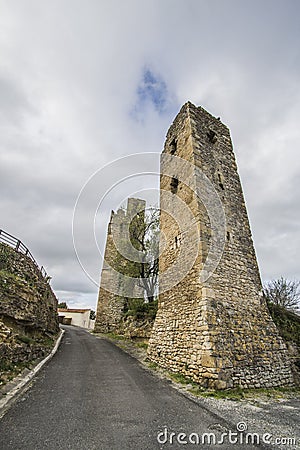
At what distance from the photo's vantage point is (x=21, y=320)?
8.68 metres

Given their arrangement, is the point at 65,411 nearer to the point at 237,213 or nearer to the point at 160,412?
the point at 160,412

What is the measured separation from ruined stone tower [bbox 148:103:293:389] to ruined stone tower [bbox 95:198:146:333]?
8753 mm

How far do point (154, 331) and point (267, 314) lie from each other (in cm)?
448

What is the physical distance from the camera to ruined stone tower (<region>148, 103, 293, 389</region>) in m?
7.02

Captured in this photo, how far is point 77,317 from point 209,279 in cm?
3735

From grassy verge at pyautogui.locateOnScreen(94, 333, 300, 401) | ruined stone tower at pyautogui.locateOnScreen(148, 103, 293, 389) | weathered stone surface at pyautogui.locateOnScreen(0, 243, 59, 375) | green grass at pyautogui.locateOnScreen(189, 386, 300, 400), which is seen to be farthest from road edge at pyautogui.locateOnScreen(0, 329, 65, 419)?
ruined stone tower at pyautogui.locateOnScreen(148, 103, 293, 389)

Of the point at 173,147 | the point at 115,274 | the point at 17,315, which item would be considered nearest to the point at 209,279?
the point at 17,315

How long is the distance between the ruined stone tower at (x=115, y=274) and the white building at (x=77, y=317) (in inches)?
726

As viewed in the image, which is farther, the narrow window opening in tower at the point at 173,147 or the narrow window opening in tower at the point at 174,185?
the narrow window opening in tower at the point at 173,147

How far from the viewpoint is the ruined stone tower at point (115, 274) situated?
21277 millimetres

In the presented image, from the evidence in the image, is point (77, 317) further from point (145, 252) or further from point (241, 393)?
point (241, 393)

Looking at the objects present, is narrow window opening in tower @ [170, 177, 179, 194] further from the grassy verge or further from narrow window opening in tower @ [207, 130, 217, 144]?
the grassy verge

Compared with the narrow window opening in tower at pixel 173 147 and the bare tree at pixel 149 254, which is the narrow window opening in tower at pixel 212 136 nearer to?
the narrow window opening in tower at pixel 173 147

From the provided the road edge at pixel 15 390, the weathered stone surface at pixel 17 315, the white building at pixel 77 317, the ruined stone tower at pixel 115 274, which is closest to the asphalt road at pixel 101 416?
the road edge at pixel 15 390
